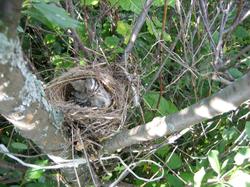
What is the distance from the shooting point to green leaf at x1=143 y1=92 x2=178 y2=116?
4.70 feet

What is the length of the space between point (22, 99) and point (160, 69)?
0.54 m

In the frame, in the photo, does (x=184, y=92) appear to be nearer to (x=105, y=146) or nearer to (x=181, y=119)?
(x=105, y=146)

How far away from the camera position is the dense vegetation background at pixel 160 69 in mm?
1217

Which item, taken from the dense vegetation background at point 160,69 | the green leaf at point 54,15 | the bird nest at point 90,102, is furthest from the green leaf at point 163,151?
the green leaf at point 54,15

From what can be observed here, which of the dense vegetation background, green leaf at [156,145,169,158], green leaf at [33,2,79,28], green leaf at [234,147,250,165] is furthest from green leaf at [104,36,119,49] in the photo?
green leaf at [33,2,79,28]

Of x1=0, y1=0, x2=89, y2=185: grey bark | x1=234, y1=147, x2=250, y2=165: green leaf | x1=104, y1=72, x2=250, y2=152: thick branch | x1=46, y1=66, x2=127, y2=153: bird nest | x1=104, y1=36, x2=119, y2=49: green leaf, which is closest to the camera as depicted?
x1=0, y1=0, x2=89, y2=185: grey bark

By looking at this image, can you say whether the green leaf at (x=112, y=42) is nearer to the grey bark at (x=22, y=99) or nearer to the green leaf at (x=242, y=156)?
the grey bark at (x=22, y=99)

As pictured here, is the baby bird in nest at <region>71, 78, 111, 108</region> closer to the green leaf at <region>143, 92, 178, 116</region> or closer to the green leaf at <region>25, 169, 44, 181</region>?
the green leaf at <region>143, 92, 178, 116</region>

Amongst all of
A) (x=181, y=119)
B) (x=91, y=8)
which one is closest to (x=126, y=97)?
(x=181, y=119)

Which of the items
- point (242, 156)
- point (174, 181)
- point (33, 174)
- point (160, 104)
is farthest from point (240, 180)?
point (33, 174)

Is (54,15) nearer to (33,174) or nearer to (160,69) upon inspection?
(160,69)

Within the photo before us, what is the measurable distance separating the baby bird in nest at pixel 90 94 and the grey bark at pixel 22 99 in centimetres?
27

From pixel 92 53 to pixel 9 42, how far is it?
801mm

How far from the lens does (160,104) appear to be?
1.44m
